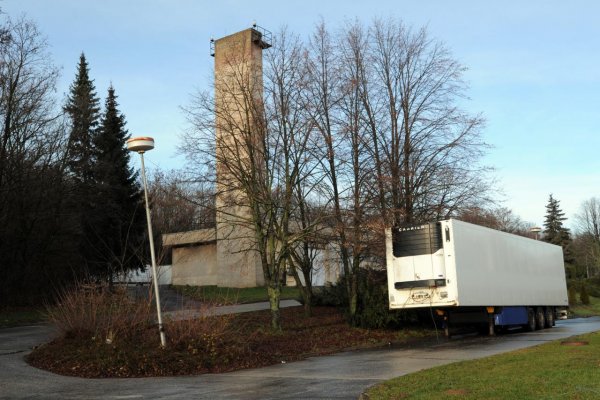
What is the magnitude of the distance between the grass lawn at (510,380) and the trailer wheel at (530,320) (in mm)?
12101

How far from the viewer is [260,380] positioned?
11391 millimetres

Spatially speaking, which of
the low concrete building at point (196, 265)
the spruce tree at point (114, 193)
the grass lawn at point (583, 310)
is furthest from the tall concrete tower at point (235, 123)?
the grass lawn at point (583, 310)

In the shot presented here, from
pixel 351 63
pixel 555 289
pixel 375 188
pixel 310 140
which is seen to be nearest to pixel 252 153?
pixel 310 140

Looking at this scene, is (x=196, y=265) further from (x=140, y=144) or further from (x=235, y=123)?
(x=140, y=144)

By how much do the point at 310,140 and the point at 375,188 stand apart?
2727 millimetres

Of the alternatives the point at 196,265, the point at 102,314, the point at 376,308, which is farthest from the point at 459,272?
the point at 196,265

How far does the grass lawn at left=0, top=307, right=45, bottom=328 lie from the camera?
24494 millimetres

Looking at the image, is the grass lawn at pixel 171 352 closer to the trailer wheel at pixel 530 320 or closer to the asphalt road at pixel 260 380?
the asphalt road at pixel 260 380

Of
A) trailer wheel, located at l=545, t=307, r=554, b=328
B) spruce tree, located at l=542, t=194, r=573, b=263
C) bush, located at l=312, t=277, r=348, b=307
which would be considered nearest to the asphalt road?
bush, located at l=312, t=277, r=348, b=307

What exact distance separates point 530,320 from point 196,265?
28.5 m

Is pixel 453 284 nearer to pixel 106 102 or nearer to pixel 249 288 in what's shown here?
pixel 249 288

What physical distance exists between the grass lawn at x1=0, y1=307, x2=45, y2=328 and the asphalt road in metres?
8.73

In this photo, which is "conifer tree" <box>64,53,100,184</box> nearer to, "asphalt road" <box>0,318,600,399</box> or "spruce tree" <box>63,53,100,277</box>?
"spruce tree" <box>63,53,100,277</box>

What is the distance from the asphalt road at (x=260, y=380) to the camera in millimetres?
9688
